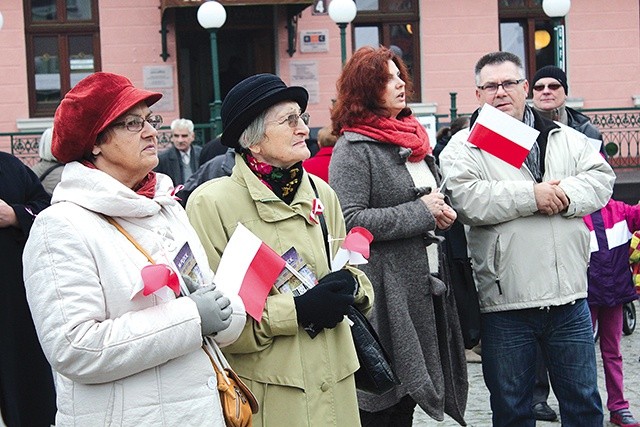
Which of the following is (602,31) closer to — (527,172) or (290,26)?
(290,26)

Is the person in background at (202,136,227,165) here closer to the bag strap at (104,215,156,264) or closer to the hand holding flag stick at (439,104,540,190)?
the hand holding flag stick at (439,104,540,190)

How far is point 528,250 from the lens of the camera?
15.9 ft

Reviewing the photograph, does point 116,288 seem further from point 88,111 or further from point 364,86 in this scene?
point 364,86

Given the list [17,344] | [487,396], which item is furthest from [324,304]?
[487,396]

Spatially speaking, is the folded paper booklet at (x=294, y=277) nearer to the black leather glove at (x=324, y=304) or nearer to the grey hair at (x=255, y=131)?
the black leather glove at (x=324, y=304)

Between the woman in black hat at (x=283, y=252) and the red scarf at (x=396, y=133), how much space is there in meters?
0.80

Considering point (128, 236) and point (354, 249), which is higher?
point (128, 236)

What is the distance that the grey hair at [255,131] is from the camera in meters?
3.91

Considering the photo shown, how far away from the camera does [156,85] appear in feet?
58.2

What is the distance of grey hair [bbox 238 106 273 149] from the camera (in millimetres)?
3914

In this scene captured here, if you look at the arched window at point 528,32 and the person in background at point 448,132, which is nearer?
the person in background at point 448,132

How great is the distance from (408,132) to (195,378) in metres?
2.08

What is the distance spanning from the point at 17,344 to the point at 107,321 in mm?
1957

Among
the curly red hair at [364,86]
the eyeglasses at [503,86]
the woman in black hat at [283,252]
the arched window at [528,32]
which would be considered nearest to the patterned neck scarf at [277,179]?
the woman in black hat at [283,252]
